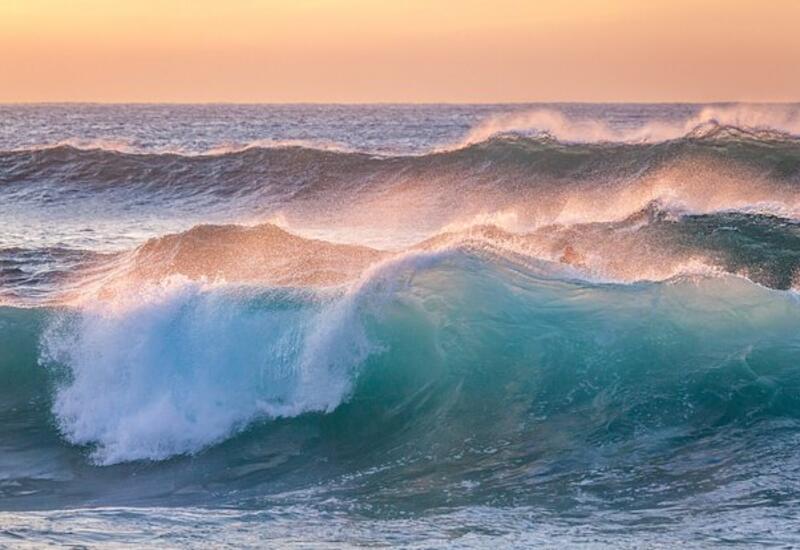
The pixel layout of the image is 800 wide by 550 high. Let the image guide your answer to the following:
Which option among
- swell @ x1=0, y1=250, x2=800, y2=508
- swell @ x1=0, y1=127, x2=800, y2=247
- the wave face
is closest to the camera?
the wave face

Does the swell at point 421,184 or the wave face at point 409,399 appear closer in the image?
the wave face at point 409,399

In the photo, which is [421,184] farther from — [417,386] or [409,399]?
[409,399]

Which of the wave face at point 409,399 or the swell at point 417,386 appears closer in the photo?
the wave face at point 409,399

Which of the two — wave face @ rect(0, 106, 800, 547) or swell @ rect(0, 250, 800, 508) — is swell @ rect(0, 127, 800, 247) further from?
swell @ rect(0, 250, 800, 508)

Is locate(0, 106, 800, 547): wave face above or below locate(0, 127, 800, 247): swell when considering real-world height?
below

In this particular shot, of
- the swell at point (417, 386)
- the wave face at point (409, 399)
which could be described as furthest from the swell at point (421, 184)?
the swell at point (417, 386)

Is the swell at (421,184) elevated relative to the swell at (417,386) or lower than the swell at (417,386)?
elevated

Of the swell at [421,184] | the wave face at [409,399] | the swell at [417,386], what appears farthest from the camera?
the swell at [421,184]

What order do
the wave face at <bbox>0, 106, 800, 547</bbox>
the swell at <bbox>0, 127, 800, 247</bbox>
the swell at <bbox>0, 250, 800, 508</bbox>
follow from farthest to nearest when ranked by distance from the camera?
the swell at <bbox>0, 127, 800, 247</bbox>, the swell at <bbox>0, 250, 800, 508</bbox>, the wave face at <bbox>0, 106, 800, 547</bbox>

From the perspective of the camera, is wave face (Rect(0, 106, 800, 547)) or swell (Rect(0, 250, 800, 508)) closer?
wave face (Rect(0, 106, 800, 547))

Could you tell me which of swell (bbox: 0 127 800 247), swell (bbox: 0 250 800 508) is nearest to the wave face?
swell (bbox: 0 250 800 508)

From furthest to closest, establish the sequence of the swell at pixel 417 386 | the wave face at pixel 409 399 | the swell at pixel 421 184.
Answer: the swell at pixel 421 184 → the swell at pixel 417 386 → the wave face at pixel 409 399

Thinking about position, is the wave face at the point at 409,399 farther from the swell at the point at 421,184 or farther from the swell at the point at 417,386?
the swell at the point at 421,184

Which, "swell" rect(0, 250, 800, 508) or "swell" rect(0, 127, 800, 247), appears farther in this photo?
"swell" rect(0, 127, 800, 247)
